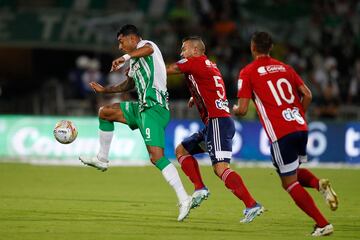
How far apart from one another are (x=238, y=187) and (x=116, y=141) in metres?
11.8

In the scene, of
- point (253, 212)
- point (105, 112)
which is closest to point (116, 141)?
point (105, 112)

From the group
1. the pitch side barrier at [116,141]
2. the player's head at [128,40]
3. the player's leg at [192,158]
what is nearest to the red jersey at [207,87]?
the player's leg at [192,158]

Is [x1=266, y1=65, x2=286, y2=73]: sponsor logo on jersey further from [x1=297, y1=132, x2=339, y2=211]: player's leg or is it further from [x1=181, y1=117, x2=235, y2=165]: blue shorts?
[x1=181, y1=117, x2=235, y2=165]: blue shorts

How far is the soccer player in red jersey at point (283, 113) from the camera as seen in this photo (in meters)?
10.4

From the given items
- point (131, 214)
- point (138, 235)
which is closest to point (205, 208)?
point (131, 214)

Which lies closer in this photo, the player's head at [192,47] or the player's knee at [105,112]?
the player's head at [192,47]

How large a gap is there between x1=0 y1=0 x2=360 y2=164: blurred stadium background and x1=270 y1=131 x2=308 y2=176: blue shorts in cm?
1252

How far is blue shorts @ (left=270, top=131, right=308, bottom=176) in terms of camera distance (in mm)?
10414

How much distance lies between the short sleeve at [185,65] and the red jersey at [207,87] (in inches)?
2.2

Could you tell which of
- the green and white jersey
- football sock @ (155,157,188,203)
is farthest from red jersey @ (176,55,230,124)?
football sock @ (155,157,188,203)

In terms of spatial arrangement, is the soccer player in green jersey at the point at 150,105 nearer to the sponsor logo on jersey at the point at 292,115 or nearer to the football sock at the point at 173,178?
the football sock at the point at 173,178

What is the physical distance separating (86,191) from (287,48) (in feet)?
40.6

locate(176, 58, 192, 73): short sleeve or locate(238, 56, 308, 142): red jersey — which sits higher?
locate(176, 58, 192, 73): short sleeve

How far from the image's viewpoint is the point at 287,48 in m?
27.2
